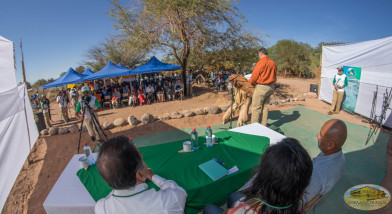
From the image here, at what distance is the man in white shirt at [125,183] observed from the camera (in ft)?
3.42

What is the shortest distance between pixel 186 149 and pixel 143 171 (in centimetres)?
127

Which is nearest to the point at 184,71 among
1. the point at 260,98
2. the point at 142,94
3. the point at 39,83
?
the point at 142,94

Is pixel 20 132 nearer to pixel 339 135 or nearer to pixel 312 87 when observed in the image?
pixel 339 135

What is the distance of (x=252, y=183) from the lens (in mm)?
1067

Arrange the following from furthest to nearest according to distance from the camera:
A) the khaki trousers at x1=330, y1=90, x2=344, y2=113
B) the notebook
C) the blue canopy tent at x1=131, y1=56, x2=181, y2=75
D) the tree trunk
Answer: the tree trunk < the blue canopy tent at x1=131, y1=56, x2=181, y2=75 < the khaki trousers at x1=330, y1=90, x2=344, y2=113 < the notebook

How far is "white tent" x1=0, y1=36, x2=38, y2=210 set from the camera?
83.7 inches

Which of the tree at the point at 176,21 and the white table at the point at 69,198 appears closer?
the white table at the point at 69,198

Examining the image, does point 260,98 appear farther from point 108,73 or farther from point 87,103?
point 108,73

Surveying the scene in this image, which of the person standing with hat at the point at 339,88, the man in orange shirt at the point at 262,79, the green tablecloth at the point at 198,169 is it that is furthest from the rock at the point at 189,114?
the person standing with hat at the point at 339,88

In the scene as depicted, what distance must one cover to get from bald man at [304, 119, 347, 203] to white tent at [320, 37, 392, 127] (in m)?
4.98

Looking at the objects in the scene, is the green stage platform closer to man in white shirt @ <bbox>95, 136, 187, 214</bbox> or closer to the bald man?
the bald man

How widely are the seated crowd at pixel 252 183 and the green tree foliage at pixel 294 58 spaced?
85.2 feet

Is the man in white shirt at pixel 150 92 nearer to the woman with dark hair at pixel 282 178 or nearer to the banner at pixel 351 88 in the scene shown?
the banner at pixel 351 88

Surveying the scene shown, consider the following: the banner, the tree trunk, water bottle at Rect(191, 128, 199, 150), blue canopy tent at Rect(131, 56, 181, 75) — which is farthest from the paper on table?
the tree trunk
